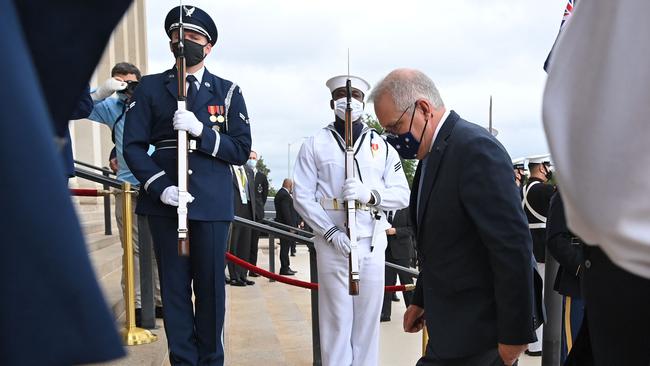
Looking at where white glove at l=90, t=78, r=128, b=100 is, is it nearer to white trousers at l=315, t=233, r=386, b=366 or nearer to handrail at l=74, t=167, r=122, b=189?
handrail at l=74, t=167, r=122, b=189

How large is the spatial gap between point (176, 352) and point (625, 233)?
3.04m

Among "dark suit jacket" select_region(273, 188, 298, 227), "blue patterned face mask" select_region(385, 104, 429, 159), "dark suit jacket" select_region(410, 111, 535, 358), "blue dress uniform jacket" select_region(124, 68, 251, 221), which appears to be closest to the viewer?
"dark suit jacket" select_region(410, 111, 535, 358)

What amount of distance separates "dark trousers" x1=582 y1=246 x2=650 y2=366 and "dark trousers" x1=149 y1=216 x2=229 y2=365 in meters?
2.36

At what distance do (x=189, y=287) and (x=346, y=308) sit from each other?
1238 mm

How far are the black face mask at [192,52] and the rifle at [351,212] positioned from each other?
3.89 feet

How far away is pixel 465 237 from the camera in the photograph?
2.50 metres

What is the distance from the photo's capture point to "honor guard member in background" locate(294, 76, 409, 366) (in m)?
4.30

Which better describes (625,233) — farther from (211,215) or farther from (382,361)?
(382,361)

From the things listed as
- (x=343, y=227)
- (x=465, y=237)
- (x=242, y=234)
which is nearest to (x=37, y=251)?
(x=465, y=237)

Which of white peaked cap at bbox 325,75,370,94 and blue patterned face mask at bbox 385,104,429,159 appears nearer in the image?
blue patterned face mask at bbox 385,104,429,159

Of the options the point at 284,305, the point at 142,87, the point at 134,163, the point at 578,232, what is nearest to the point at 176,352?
the point at 134,163

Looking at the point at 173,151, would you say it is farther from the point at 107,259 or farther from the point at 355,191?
the point at 107,259

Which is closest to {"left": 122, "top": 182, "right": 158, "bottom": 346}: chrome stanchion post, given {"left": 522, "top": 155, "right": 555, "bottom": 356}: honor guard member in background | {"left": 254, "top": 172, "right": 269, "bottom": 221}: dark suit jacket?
{"left": 522, "top": 155, "right": 555, "bottom": 356}: honor guard member in background

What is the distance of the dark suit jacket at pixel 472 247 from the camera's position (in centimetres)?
231
